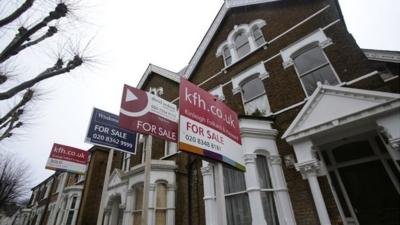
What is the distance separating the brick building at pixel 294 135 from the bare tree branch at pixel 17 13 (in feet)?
19.3

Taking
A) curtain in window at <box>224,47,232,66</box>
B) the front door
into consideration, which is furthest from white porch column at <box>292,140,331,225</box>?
→ curtain in window at <box>224,47,232,66</box>

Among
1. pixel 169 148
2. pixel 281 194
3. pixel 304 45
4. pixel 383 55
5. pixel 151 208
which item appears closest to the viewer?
pixel 281 194

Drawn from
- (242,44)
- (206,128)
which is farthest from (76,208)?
(206,128)

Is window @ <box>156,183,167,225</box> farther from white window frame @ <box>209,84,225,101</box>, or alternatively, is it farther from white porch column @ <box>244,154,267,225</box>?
white window frame @ <box>209,84,225,101</box>

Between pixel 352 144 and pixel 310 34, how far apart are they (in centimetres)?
425

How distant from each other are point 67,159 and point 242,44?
9.99 metres

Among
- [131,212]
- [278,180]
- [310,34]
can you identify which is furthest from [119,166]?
[310,34]

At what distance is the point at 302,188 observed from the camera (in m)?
6.14

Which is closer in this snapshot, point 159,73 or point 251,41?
point 251,41

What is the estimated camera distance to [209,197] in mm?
7246

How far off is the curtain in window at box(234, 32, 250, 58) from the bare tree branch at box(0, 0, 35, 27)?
26.8 feet

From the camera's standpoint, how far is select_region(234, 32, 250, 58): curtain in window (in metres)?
10.6

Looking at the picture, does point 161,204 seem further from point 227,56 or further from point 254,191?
point 227,56

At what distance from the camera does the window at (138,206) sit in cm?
923
